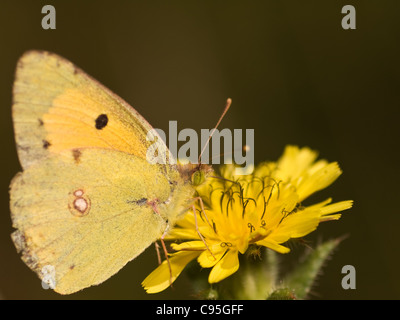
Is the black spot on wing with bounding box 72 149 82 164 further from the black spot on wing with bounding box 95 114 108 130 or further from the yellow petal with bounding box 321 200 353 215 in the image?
the yellow petal with bounding box 321 200 353 215

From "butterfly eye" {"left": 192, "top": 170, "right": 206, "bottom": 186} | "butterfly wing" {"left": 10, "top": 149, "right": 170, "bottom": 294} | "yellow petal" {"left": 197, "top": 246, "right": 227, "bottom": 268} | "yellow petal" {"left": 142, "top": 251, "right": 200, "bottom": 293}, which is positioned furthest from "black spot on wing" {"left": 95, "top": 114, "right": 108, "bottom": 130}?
"yellow petal" {"left": 197, "top": 246, "right": 227, "bottom": 268}

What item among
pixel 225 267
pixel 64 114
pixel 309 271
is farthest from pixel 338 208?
pixel 64 114

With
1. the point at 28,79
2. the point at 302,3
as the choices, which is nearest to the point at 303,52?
the point at 302,3

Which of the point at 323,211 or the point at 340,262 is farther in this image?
the point at 340,262

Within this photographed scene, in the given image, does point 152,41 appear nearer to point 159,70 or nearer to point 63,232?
point 159,70

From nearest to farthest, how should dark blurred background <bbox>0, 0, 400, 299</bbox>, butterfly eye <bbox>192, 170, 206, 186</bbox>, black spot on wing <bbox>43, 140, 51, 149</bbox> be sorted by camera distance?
black spot on wing <bbox>43, 140, 51, 149</bbox>
butterfly eye <bbox>192, 170, 206, 186</bbox>
dark blurred background <bbox>0, 0, 400, 299</bbox>

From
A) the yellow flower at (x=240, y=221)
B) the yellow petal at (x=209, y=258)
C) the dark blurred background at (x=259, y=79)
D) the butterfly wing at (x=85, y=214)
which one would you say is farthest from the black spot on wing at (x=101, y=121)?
the dark blurred background at (x=259, y=79)

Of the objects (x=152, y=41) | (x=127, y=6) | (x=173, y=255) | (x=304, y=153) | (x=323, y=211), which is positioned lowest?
(x=173, y=255)

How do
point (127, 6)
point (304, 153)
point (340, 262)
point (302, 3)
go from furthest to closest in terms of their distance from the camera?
point (127, 6)
point (302, 3)
point (340, 262)
point (304, 153)

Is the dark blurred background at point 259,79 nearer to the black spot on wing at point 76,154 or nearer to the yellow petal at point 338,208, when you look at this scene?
the yellow petal at point 338,208
